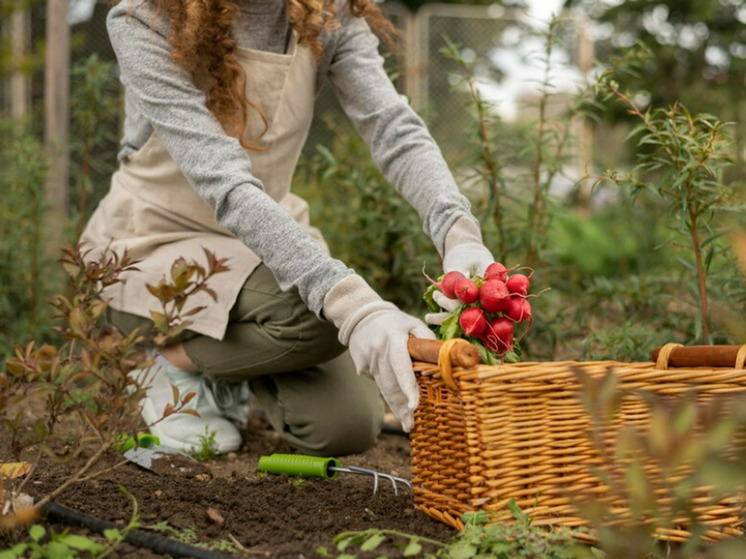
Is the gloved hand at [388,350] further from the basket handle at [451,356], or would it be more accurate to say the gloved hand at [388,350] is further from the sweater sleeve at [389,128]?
the sweater sleeve at [389,128]

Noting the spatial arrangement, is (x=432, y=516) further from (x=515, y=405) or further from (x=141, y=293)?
(x=141, y=293)

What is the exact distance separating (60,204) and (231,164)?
7.52 ft

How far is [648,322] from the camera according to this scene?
278cm

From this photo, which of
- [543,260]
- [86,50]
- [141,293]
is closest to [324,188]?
[543,260]

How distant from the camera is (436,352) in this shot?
5.18 feet

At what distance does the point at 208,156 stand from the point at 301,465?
2.35ft

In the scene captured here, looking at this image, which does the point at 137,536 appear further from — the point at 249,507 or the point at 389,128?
the point at 389,128

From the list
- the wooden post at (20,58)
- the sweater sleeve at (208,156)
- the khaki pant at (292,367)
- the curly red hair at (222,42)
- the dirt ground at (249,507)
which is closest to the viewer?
the dirt ground at (249,507)

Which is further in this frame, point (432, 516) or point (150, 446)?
point (150, 446)

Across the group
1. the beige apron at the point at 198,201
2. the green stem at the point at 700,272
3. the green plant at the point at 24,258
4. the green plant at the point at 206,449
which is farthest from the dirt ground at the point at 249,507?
the green plant at the point at 24,258

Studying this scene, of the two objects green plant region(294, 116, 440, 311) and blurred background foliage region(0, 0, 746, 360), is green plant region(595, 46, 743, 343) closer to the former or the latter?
blurred background foliage region(0, 0, 746, 360)

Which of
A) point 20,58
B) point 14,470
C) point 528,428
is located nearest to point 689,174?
point 528,428

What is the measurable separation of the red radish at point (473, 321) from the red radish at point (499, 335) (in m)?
0.02

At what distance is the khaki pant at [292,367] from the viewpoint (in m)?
2.23
